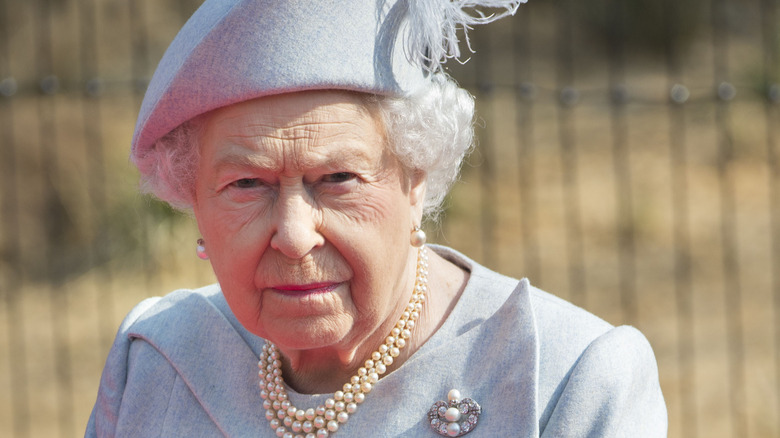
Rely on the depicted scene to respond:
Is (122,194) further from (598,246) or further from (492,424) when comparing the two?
(492,424)

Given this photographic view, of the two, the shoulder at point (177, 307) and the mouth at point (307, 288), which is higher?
the mouth at point (307, 288)

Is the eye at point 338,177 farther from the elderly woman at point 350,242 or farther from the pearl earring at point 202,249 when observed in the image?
the pearl earring at point 202,249

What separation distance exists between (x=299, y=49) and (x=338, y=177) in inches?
11.9

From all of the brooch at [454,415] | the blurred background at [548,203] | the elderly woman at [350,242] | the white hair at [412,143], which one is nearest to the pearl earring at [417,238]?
the elderly woman at [350,242]

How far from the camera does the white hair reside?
2.15 metres

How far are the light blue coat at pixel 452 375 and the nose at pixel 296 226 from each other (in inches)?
18.6

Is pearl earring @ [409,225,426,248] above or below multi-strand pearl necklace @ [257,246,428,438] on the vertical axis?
above

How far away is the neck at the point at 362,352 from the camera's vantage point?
2371 millimetres

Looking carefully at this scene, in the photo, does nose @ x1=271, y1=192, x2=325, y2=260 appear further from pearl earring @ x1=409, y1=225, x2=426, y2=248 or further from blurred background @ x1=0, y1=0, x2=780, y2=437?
blurred background @ x1=0, y1=0, x2=780, y2=437

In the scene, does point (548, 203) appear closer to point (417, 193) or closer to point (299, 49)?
point (417, 193)

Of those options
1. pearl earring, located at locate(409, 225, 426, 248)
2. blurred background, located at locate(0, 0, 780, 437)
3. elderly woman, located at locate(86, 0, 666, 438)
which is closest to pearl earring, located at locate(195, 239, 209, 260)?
elderly woman, located at locate(86, 0, 666, 438)

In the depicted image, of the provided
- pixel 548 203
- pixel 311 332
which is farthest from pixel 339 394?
pixel 548 203

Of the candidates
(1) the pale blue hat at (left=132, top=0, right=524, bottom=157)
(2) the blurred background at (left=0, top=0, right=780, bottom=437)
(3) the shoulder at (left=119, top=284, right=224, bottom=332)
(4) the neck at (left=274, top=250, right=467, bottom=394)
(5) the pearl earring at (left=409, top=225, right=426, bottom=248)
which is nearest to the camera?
(1) the pale blue hat at (left=132, top=0, right=524, bottom=157)

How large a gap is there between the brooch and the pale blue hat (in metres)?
0.74
